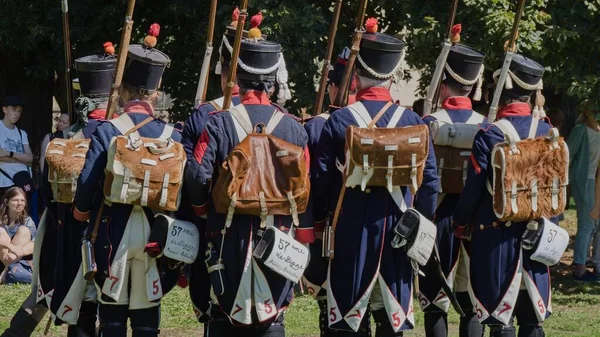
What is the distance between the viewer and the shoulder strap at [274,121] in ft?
20.7

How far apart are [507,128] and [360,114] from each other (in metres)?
0.88

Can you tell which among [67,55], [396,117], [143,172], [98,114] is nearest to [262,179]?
[143,172]

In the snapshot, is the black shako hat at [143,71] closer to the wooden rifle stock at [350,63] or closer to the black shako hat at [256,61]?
the black shako hat at [256,61]

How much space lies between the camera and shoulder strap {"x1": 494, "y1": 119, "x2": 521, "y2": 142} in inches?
265

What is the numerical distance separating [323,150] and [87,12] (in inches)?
230

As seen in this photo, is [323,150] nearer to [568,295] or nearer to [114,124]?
[114,124]

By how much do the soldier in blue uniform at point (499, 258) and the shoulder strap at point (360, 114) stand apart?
0.75 m

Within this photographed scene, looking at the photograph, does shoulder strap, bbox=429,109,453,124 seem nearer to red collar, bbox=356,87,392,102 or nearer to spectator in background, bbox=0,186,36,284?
red collar, bbox=356,87,392,102

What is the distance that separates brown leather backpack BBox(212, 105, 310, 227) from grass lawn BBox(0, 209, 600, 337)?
2867 millimetres

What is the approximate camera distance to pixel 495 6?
10.5 metres

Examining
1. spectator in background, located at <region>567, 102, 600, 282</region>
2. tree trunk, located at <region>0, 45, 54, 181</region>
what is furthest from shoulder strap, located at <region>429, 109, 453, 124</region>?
tree trunk, located at <region>0, 45, 54, 181</region>

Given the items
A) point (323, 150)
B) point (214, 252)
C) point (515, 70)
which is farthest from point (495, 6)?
point (214, 252)

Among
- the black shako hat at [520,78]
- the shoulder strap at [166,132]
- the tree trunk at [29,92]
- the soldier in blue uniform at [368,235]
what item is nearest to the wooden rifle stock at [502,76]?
the black shako hat at [520,78]

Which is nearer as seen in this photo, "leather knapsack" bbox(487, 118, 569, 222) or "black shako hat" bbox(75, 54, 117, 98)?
"leather knapsack" bbox(487, 118, 569, 222)
